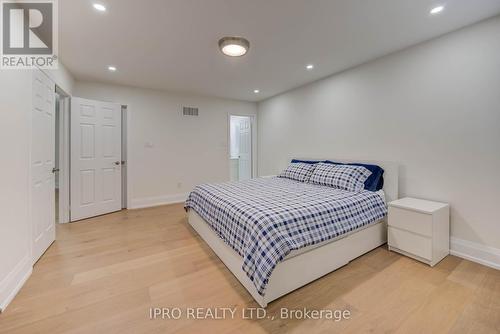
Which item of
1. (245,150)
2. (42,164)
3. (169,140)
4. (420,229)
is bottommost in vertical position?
(420,229)

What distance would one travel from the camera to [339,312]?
5.10ft

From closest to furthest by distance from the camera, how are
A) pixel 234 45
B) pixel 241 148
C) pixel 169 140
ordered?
pixel 234 45
pixel 169 140
pixel 241 148

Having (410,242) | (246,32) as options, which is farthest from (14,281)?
(410,242)

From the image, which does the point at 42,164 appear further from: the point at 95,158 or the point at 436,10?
the point at 436,10

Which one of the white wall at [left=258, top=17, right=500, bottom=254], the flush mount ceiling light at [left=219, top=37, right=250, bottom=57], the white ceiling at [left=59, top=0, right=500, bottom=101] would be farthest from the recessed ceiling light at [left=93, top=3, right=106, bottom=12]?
the white wall at [left=258, top=17, right=500, bottom=254]

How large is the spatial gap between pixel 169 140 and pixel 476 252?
16.3ft

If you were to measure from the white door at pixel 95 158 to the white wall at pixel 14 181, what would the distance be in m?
1.57

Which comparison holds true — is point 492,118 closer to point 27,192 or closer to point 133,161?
point 27,192

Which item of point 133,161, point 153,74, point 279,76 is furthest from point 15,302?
point 279,76

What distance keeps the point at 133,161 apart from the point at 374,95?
4.38 metres

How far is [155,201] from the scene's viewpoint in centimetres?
445

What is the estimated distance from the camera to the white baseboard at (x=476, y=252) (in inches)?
82.7

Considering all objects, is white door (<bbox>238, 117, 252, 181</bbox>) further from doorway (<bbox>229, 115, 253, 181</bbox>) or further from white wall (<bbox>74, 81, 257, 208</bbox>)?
white wall (<bbox>74, 81, 257, 208</bbox>)

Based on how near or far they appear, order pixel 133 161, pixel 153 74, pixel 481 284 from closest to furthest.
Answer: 1. pixel 481 284
2. pixel 153 74
3. pixel 133 161
